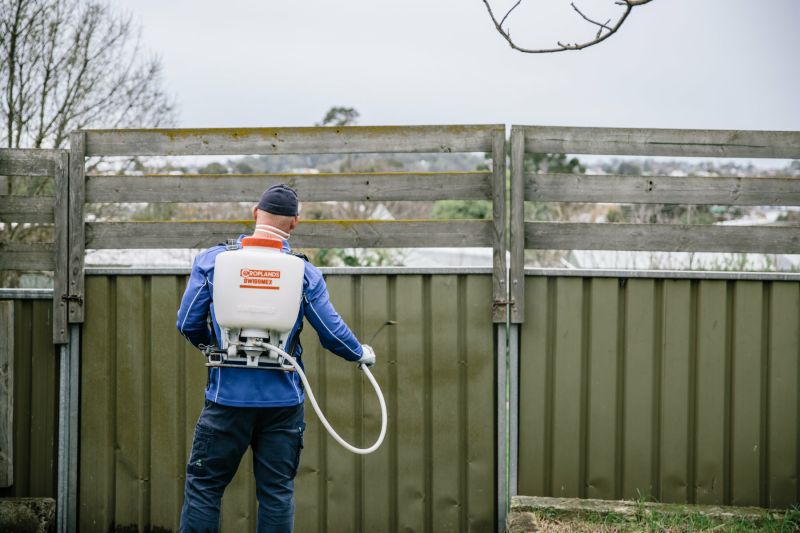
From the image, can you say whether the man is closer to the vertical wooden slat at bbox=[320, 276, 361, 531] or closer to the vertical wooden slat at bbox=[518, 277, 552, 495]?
the vertical wooden slat at bbox=[320, 276, 361, 531]

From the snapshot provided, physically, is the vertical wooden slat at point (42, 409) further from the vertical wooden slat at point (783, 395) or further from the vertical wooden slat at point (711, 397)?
the vertical wooden slat at point (783, 395)

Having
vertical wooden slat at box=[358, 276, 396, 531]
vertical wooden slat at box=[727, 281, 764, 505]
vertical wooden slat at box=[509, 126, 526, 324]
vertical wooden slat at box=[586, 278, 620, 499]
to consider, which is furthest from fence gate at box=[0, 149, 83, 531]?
vertical wooden slat at box=[727, 281, 764, 505]

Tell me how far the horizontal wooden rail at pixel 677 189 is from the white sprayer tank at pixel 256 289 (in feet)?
5.97

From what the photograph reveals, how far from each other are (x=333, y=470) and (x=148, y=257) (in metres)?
7.36

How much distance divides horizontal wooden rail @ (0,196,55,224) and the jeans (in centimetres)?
199

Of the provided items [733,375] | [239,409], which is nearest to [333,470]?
[239,409]

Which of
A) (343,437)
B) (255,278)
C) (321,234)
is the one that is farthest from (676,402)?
(255,278)

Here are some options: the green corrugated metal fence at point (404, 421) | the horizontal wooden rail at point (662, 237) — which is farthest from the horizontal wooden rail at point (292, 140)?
the green corrugated metal fence at point (404, 421)

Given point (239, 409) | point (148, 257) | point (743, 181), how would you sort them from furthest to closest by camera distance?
point (148, 257) < point (743, 181) < point (239, 409)

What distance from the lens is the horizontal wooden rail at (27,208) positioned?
4.80m

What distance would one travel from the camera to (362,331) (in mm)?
4809

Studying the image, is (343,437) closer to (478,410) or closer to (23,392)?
(478,410)

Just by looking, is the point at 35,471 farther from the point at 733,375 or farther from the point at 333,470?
the point at 733,375

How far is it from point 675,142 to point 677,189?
0.88ft
